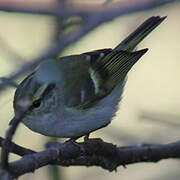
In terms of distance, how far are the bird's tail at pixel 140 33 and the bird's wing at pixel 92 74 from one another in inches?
5.0

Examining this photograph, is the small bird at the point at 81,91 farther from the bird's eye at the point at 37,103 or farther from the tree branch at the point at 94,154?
the tree branch at the point at 94,154

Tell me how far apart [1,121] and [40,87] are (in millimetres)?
1747

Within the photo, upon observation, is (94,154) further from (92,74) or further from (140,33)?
(140,33)

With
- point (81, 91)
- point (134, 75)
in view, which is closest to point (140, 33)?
point (81, 91)

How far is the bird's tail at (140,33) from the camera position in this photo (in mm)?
2875

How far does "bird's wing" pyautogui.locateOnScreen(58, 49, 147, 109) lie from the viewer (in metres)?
2.54

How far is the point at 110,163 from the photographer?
7.14 ft

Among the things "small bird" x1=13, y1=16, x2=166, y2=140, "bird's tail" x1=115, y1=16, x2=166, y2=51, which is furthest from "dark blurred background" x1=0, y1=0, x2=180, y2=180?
"small bird" x1=13, y1=16, x2=166, y2=140

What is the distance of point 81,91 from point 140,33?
0.58 meters

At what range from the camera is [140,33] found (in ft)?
9.57

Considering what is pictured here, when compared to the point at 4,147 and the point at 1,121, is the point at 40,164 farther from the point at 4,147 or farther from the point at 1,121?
the point at 1,121

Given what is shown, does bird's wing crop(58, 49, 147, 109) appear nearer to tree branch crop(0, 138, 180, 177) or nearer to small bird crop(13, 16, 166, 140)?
small bird crop(13, 16, 166, 140)

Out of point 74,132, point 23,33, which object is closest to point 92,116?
point 74,132

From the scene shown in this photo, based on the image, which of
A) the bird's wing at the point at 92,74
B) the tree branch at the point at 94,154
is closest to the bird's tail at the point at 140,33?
the bird's wing at the point at 92,74
